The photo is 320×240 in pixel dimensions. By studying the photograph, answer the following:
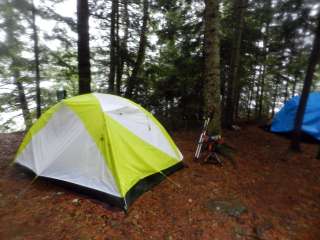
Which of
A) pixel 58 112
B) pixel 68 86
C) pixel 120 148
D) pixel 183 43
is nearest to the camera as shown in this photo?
pixel 120 148

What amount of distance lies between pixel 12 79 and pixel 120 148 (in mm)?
9700

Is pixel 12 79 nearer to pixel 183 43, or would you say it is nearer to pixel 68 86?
pixel 68 86

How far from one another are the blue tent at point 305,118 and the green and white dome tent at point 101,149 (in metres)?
6.08

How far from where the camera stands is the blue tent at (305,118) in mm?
8352

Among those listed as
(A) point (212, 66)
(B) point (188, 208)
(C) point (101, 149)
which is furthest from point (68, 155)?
(A) point (212, 66)


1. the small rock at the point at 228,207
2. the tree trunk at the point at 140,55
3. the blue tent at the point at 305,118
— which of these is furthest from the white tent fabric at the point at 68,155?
the blue tent at the point at 305,118

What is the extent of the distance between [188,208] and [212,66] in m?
3.68

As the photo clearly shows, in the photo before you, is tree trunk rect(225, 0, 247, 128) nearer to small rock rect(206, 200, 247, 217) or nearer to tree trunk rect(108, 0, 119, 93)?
tree trunk rect(108, 0, 119, 93)

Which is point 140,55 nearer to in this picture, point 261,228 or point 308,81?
point 308,81

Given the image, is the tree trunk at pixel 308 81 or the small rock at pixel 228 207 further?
the tree trunk at pixel 308 81

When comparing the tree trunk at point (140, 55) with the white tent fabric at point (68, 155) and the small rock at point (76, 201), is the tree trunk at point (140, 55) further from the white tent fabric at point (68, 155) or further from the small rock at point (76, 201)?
the small rock at point (76, 201)

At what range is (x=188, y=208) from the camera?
3.82 m

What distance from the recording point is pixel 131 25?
34.2ft

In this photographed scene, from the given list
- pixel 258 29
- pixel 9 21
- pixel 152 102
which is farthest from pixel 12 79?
pixel 258 29
